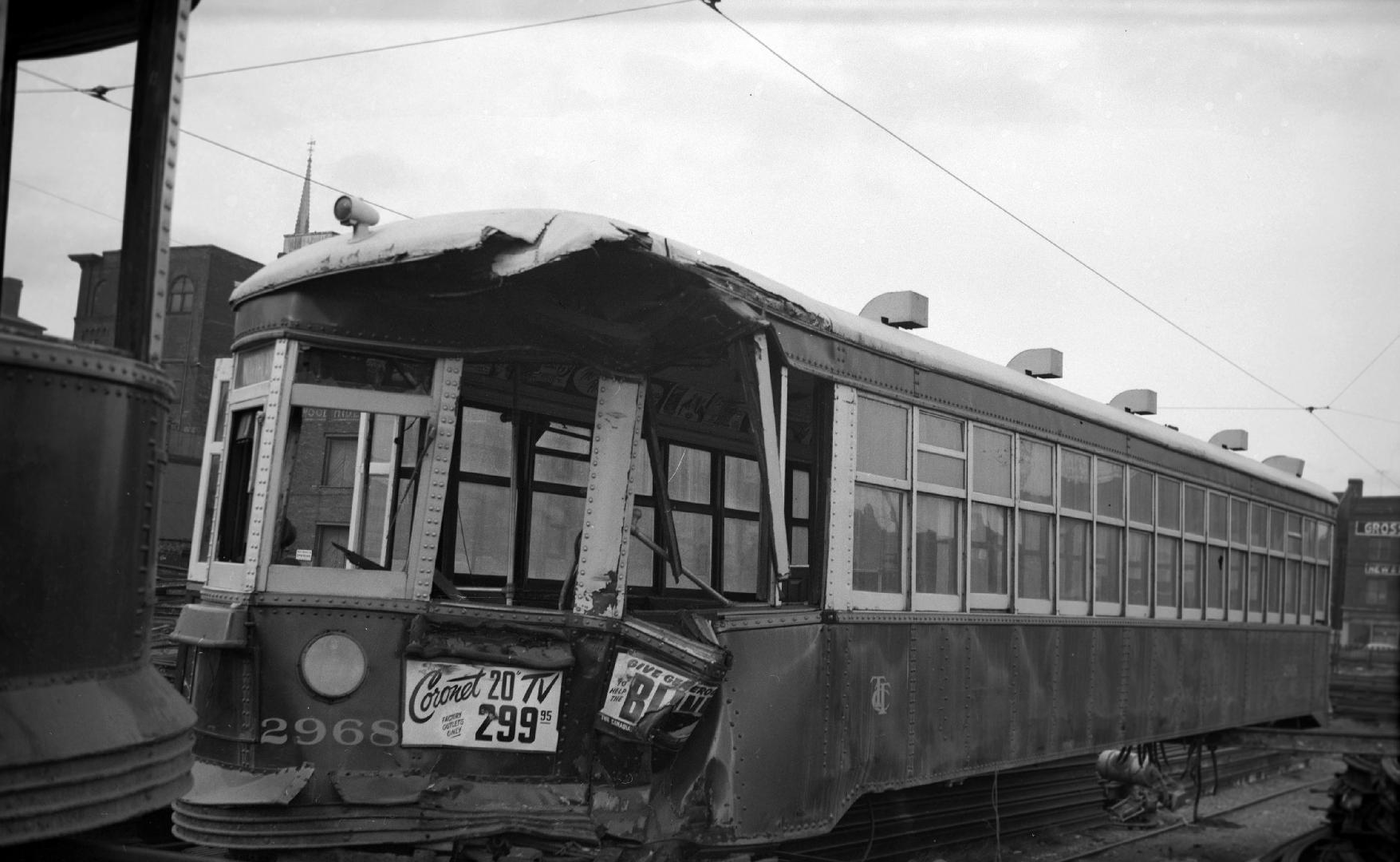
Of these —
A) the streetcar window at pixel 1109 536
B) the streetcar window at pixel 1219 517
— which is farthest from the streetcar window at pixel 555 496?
the streetcar window at pixel 1219 517

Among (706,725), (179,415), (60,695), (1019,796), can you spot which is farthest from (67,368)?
(179,415)

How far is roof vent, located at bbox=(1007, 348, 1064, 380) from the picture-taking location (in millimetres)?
9305

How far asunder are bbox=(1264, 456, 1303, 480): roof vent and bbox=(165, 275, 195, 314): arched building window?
37.5 metres

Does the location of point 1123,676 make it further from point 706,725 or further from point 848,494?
point 706,725

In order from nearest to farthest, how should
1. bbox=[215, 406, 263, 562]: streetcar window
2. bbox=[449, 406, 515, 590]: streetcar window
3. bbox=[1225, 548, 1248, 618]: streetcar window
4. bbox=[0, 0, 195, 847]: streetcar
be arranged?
bbox=[0, 0, 195, 847]: streetcar, bbox=[215, 406, 263, 562]: streetcar window, bbox=[449, 406, 515, 590]: streetcar window, bbox=[1225, 548, 1248, 618]: streetcar window

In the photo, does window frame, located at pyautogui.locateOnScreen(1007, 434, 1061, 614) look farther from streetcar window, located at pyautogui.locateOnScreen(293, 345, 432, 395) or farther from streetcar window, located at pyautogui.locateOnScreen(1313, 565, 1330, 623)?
streetcar window, located at pyautogui.locateOnScreen(1313, 565, 1330, 623)

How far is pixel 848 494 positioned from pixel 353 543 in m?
2.62

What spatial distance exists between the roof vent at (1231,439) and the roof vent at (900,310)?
671 cm

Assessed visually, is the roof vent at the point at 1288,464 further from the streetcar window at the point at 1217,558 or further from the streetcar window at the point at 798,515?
the streetcar window at the point at 798,515

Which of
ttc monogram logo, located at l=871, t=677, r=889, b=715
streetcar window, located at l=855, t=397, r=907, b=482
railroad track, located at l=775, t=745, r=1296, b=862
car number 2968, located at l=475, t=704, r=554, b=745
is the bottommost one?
railroad track, located at l=775, t=745, r=1296, b=862

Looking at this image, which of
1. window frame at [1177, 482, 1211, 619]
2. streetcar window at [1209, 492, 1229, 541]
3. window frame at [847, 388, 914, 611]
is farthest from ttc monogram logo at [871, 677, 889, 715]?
streetcar window at [1209, 492, 1229, 541]

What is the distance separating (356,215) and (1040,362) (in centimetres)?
581

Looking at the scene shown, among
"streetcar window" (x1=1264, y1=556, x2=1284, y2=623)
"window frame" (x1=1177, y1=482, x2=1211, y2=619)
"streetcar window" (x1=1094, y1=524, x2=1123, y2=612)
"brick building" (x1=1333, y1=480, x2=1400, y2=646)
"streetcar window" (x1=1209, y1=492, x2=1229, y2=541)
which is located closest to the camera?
"streetcar window" (x1=1094, y1=524, x2=1123, y2=612)

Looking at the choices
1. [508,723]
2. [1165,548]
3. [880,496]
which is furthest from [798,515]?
[508,723]
